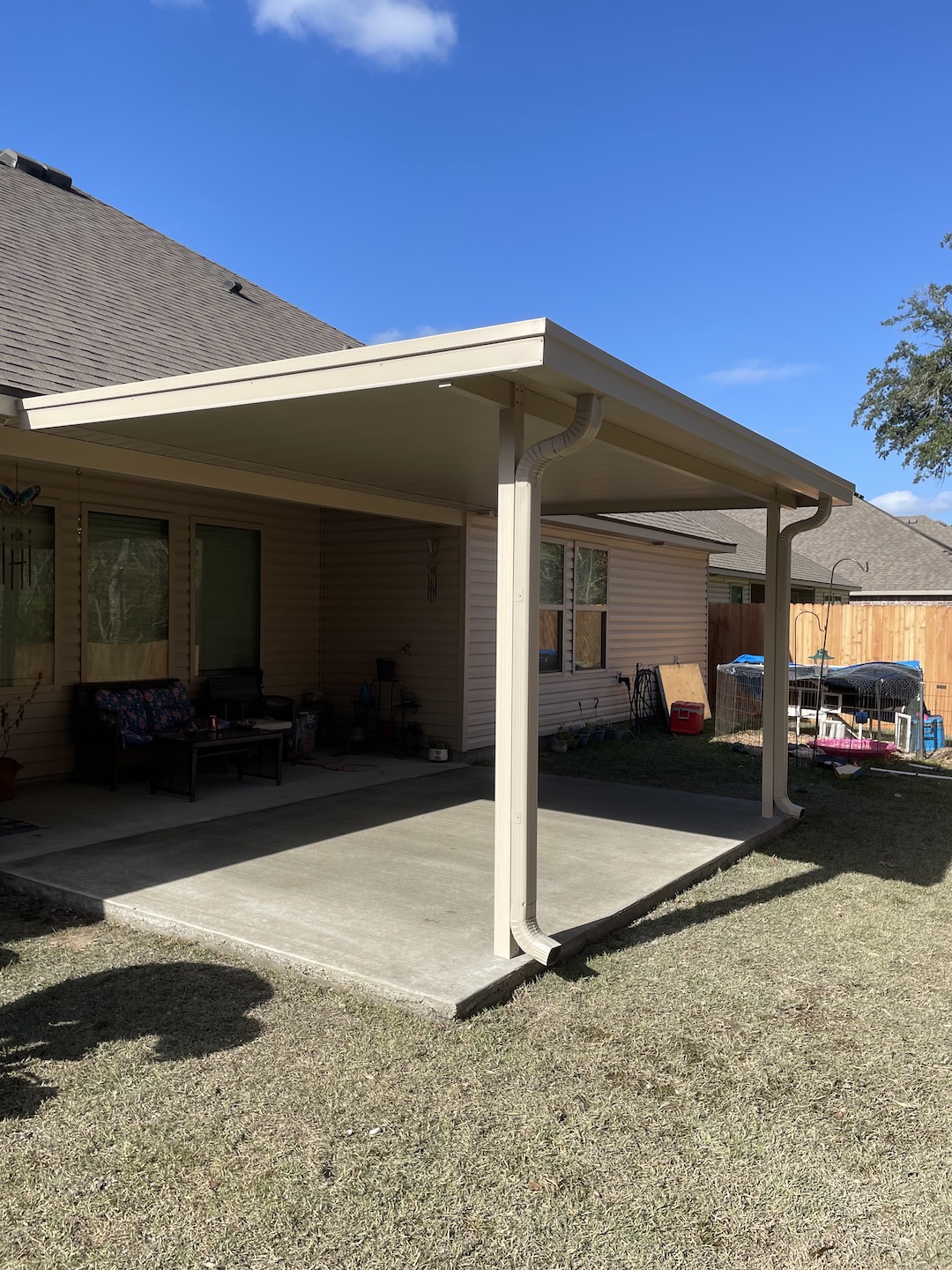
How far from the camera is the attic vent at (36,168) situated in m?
9.78

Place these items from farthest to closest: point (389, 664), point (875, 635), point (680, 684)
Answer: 1. point (875, 635)
2. point (680, 684)
3. point (389, 664)

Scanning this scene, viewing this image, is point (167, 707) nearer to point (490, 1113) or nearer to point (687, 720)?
point (490, 1113)

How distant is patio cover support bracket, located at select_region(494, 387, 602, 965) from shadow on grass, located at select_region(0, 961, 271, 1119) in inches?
42.0

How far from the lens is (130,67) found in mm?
10914

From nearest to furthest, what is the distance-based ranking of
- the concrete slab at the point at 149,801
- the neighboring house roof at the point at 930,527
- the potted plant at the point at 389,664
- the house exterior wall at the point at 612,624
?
the concrete slab at the point at 149,801
the house exterior wall at the point at 612,624
the potted plant at the point at 389,664
the neighboring house roof at the point at 930,527

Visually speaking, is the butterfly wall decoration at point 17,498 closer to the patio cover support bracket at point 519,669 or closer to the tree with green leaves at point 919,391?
the patio cover support bracket at point 519,669

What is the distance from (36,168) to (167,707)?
21.2ft

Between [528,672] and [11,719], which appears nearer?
[528,672]

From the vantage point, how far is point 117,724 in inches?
278

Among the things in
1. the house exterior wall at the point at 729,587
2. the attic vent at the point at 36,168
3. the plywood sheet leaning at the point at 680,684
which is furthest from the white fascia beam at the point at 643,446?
the house exterior wall at the point at 729,587

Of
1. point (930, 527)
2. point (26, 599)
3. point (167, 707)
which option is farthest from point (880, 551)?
point (26, 599)

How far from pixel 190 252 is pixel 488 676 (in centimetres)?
649

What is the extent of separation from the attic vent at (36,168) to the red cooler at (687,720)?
32.4 ft

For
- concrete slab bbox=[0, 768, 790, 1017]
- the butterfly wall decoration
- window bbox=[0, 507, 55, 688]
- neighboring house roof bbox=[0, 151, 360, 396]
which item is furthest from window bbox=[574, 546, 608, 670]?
the butterfly wall decoration
